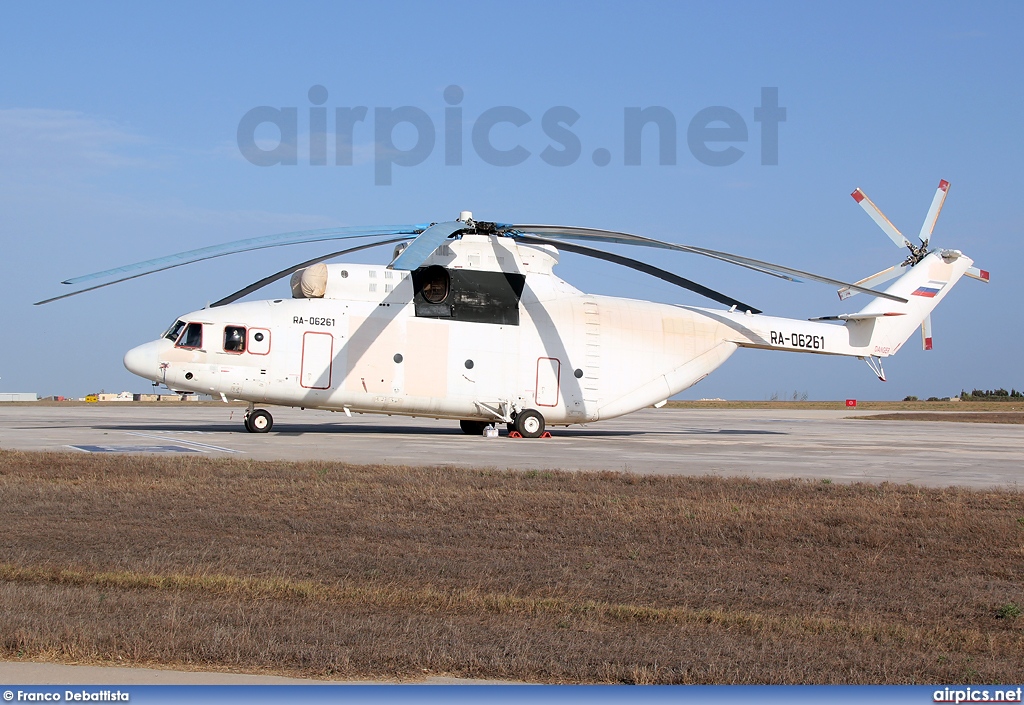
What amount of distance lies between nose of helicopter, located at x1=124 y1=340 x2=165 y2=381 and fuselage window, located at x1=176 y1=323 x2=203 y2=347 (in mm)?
614

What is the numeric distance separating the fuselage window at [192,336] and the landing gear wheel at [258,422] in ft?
8.89

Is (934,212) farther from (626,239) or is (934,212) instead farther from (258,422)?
(258,422)

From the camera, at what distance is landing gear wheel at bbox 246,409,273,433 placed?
25297 millimetres

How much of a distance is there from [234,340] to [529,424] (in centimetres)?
799

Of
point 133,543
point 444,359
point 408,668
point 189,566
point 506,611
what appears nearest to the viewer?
point 408,668

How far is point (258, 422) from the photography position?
83.2 ft

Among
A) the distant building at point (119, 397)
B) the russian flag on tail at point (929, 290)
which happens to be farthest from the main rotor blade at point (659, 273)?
the distant building at point (119, 397)

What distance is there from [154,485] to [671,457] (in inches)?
421

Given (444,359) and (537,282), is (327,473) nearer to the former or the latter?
(444,359)

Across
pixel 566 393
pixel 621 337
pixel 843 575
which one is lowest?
pixel 843 575

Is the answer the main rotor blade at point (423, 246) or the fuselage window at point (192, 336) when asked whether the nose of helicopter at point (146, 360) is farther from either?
the main rotor blade at point (423, 246)

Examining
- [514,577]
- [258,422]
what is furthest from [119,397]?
[514,577]

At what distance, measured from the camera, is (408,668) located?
553cm

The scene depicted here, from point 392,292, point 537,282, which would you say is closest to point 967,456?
point 537,282
